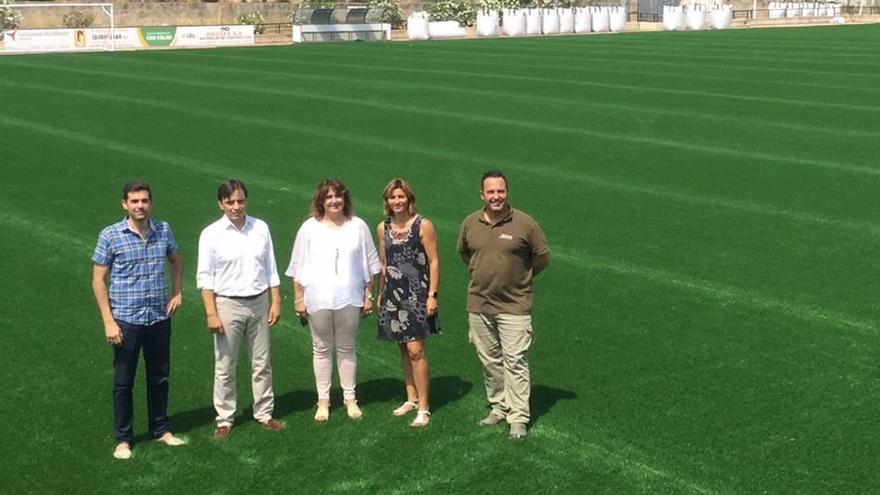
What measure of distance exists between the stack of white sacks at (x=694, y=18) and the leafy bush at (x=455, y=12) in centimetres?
1009

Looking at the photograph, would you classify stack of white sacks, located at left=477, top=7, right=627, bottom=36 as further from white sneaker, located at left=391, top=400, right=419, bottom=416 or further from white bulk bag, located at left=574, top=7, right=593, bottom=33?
white sneaker, located at left=391, top=400, right=419, bottom=416

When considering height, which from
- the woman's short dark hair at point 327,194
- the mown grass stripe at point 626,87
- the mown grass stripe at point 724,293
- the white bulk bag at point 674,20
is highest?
the white bulk bag at point 674,20

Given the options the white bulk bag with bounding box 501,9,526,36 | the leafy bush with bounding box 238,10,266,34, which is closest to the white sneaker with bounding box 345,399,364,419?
the white bulk bag with bounding box 501,9,526,36

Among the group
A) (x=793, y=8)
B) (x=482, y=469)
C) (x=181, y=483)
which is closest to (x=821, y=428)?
(x=482, y=469)

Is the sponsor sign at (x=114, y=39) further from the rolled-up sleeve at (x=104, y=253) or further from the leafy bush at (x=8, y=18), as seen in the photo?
the rolled-up sleeve at (x=104, y=253)

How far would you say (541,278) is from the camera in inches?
401

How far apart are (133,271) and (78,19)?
Result: 49.6m

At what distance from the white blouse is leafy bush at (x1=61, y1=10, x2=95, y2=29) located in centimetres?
4841

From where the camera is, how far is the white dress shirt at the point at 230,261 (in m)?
6.32

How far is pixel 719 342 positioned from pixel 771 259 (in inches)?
103

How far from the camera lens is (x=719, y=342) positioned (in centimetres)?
834

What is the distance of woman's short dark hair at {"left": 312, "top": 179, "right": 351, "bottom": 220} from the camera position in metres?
6.41

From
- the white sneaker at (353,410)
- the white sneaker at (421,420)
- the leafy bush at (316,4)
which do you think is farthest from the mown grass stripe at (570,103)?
the leafy bush at (316,4)

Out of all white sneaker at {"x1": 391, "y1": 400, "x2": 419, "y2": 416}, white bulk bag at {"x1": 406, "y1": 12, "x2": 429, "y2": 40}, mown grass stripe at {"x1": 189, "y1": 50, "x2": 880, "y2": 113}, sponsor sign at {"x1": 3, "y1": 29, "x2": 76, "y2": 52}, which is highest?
white bulk bag at {"x1": 406, "y1": 12, "x2": 429, "y2": 40}
